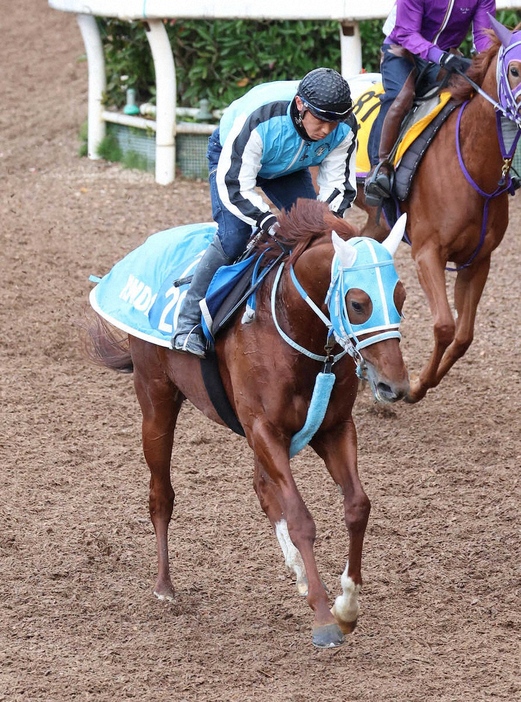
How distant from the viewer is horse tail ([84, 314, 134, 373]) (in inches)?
212

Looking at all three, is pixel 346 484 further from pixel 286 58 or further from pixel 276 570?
pixel 286 58

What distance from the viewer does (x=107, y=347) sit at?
5422 millimetres

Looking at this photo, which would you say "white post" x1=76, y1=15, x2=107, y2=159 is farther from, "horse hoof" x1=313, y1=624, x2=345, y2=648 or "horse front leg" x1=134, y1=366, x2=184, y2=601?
"horse hoof" x1=313, y1=624, x2=345, y2=648

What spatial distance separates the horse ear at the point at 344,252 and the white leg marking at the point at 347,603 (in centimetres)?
120

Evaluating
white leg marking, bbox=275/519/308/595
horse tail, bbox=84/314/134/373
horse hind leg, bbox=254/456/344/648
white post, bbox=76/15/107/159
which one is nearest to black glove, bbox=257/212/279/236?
horse hind leg, bbox=254/456/344/648

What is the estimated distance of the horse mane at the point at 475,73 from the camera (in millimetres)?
6125

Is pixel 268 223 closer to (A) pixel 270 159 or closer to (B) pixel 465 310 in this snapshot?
(A) pixel 270 159

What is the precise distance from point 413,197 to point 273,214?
245 centimetres

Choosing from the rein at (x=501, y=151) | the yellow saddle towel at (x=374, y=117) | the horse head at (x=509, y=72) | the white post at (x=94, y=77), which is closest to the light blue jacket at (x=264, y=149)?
the horse head at (x=509, y=72)

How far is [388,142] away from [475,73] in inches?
27.0

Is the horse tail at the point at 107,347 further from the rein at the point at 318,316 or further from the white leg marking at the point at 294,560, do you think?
the white leg marking at the point at 294,560

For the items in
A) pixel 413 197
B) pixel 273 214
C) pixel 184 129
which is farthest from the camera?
pixel 184 129

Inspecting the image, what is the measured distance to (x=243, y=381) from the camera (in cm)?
423

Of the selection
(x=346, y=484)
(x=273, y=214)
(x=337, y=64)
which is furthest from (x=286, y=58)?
(x=346, y=484)
